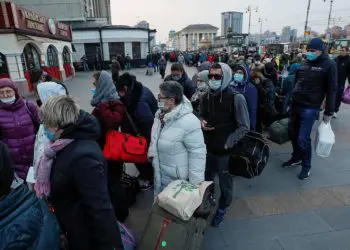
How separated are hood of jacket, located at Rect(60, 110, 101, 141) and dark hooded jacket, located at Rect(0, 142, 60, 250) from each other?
1.16 feet

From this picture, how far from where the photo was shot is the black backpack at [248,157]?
9.87 ft

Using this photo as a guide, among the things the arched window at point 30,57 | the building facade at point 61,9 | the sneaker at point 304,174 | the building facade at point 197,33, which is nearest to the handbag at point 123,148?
the sneaker at point 304,174

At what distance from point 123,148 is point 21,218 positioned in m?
1.64

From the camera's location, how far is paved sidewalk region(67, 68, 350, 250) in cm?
272

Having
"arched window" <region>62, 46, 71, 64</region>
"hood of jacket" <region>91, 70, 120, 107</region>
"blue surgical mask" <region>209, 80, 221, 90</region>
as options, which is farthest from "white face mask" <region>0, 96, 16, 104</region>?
"arched window" <region>62, 46, 71, 64</region>

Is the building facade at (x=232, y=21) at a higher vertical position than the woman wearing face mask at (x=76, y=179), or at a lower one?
higher

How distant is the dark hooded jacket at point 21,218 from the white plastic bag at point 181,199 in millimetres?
856

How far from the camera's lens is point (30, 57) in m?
14.4

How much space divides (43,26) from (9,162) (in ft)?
56.7

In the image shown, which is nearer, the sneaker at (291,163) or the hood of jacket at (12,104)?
the hood of jacket at (12,104)

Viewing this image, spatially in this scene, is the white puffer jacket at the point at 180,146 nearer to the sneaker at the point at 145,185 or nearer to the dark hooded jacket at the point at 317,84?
the sneaker at the point at 145,185

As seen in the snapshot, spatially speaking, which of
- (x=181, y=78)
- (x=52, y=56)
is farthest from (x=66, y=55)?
(x=181, y=78)

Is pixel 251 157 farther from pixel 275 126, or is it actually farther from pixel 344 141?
pixel 344 141

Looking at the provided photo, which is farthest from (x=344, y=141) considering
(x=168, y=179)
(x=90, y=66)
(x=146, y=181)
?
(x=90, y=66)
